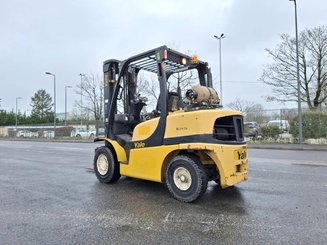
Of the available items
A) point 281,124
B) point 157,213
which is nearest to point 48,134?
point 281,124

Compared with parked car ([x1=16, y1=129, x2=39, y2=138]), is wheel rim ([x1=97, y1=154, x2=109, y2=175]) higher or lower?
lower

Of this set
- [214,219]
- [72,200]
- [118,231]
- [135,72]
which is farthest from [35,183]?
[214,219]

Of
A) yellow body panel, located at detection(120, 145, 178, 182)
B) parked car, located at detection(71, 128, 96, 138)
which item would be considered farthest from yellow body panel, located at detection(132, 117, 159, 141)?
parked car, located at detection(71, 128, 96, 138)

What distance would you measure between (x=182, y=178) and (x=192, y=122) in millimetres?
1067

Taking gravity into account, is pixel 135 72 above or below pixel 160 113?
above

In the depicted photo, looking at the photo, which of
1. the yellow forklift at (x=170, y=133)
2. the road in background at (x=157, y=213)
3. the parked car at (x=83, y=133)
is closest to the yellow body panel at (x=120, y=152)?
the yellow forklift at (x=170, y=133)

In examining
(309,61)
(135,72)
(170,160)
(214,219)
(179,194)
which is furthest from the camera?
(309,61)

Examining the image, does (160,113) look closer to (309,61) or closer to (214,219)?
(214,219)

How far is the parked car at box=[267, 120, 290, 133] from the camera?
2128 centimetres

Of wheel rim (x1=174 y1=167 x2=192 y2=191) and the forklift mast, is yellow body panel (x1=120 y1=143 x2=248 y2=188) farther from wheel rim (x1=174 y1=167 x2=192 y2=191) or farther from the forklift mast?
the forklift mast

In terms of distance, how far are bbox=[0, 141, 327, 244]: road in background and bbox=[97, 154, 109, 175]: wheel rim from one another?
0.34 m

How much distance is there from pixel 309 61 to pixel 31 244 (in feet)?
89.7

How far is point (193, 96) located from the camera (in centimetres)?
570

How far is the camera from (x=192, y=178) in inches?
206
